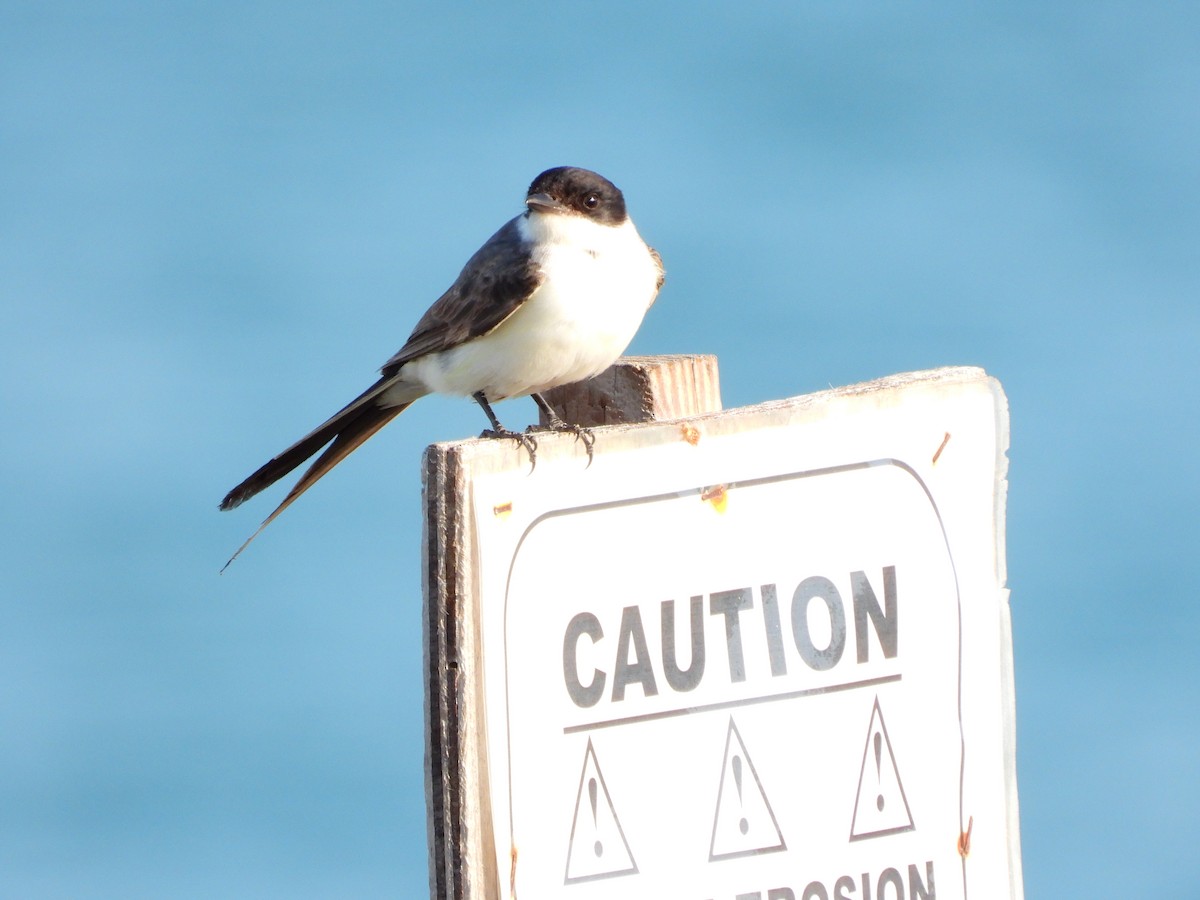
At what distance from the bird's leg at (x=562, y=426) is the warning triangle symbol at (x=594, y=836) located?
1.24 feet

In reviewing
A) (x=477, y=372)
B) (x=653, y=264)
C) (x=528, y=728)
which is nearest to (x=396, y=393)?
(x=477, y=372)

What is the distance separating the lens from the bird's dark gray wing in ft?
10.4

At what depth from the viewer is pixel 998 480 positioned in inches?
92.0

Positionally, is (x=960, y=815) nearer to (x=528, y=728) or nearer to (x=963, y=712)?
(x=963, y=712)

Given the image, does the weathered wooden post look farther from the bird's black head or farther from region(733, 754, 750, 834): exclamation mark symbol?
the bird's black head

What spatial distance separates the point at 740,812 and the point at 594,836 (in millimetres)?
245

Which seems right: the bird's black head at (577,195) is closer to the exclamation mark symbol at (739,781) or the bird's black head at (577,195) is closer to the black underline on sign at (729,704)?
the black underline on sign at (729,704)

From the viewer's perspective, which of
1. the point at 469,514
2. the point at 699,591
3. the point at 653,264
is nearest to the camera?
the point at 469,514

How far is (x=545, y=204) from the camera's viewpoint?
343 cm

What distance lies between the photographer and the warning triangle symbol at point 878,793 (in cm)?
216

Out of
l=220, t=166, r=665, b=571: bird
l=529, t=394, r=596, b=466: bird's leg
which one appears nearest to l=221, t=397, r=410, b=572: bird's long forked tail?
l=220, t=166, r=665, b=571: bird

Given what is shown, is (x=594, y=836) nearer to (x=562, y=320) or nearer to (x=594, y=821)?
(x=594, y=821)

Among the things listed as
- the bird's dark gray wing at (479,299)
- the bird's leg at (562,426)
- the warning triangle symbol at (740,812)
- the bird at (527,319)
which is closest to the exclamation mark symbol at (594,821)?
the warning triangle symbol at (740,812)

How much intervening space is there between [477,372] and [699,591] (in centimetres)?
129
